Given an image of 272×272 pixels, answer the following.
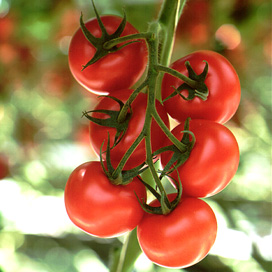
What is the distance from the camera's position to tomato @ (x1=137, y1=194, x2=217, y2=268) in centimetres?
40

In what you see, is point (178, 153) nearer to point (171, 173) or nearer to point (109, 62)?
point (171, 173)

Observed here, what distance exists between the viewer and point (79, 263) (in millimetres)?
1386

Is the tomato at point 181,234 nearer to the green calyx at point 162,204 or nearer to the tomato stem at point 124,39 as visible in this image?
the green calyx at point 162,204

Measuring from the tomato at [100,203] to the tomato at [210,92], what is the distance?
0.28ft

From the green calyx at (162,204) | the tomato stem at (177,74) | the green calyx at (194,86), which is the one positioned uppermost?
the tomato stem at (177,74)

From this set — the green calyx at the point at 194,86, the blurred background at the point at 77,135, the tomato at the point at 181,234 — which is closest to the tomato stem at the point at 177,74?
the green calyx at the point at 194,86

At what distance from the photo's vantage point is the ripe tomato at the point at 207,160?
400 millimetres

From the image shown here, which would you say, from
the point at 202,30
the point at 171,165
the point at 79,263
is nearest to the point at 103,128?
the point at 171,165

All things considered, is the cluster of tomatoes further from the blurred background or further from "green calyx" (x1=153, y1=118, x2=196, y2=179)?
the blurred background

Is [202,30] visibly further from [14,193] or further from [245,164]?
[14,193]

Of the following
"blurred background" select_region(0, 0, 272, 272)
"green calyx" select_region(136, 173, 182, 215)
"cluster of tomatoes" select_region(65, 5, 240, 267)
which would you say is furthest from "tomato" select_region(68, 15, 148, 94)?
"blurred background" select_region(0, 0, 272, 272)

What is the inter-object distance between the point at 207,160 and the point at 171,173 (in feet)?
0.12

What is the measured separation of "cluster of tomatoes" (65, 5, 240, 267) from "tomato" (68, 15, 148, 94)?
0.03 feet

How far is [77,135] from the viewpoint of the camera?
150 centimetres
